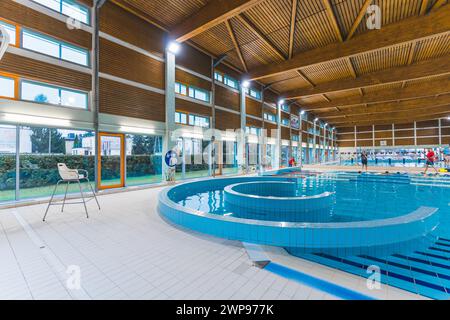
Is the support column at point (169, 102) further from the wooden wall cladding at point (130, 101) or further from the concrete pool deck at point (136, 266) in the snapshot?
the concrete pool deck at point (136, 266)

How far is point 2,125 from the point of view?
4438 mm

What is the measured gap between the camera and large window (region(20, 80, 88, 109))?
15.6ft

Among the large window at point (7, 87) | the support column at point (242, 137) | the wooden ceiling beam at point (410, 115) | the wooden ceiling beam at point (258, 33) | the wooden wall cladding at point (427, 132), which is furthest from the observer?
the wooden wall cladding at point (427, 132)

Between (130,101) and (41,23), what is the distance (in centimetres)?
259

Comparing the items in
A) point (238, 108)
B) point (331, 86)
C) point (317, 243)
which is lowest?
point (317, 243)

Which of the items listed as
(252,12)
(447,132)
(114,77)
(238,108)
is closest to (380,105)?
(447,132)

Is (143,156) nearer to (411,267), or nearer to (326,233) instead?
(326,233)

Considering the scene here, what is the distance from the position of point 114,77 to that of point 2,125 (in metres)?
2.92

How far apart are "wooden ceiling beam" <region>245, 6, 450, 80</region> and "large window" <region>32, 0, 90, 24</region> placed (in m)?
7.58

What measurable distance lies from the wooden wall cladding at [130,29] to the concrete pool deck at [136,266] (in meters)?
5.83

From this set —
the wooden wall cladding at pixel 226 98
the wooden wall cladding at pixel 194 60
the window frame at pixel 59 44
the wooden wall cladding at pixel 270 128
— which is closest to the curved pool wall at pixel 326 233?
the window frame at pixel 59 44

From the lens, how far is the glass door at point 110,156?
20.2ft

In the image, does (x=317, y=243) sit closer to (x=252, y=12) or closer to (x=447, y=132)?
(x=252, y=12)

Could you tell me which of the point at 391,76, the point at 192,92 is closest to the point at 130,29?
the point at 192,92
